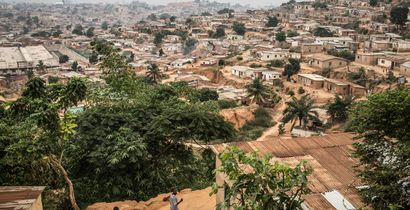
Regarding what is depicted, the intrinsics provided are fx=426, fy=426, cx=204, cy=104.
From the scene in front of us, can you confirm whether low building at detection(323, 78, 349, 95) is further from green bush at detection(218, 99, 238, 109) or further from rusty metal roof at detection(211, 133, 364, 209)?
rusty metal roof at detection(211, 133, 364, 209)

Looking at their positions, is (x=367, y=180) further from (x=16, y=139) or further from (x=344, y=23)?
(x=344, y=23)

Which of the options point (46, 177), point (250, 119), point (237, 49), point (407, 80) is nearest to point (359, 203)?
point (46, 177)

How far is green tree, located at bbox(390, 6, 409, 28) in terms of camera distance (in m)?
62.6

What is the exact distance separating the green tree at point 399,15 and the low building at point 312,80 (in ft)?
81.4

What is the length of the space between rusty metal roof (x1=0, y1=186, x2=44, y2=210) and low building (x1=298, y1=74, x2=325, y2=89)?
38269mm

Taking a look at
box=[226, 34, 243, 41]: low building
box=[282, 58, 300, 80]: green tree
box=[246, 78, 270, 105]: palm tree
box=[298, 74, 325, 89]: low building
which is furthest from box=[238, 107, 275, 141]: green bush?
box=[226, 34, 243, 41]: low building

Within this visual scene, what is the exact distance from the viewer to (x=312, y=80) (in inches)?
1784

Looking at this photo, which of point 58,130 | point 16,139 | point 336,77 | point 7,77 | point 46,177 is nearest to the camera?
point 58,130

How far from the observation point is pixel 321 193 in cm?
916

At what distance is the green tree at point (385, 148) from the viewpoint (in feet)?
26.8

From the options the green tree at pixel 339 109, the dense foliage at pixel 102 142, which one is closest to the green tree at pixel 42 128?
the dense foliage at pixel 102 142

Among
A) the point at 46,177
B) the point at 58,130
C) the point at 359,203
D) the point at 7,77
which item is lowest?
the point at 7,77

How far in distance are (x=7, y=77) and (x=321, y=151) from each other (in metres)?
64.5

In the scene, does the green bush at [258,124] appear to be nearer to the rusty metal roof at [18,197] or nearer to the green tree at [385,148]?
the green tree at [385,148]
